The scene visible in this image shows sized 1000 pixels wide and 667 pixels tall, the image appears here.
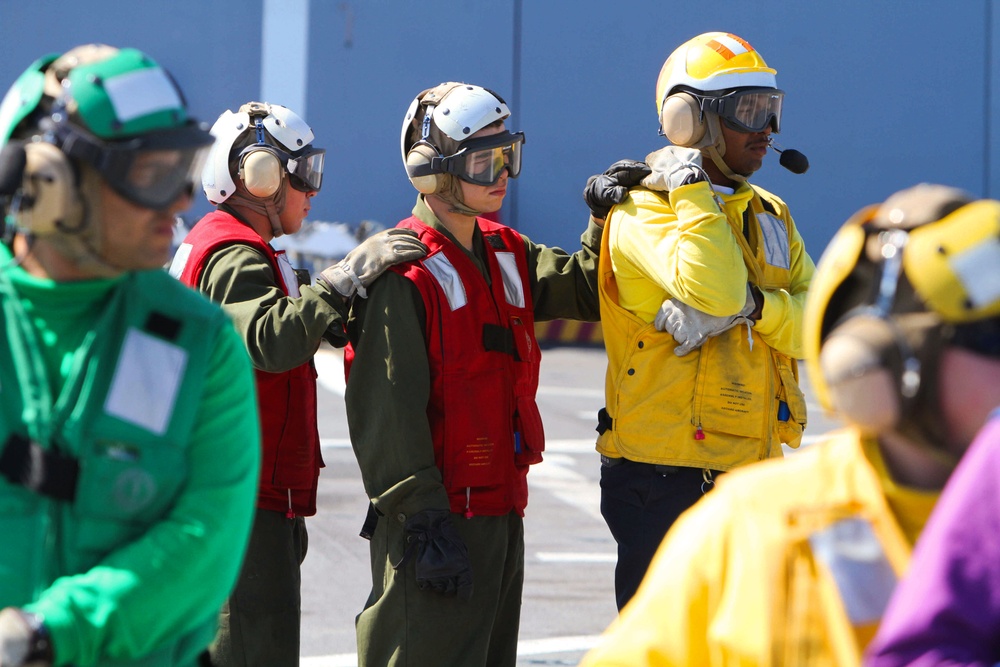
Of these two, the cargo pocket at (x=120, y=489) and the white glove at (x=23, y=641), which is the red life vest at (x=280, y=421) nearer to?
the cargo pocket at (x=120, y=489)

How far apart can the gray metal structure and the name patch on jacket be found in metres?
15.3

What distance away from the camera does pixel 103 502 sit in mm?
2359

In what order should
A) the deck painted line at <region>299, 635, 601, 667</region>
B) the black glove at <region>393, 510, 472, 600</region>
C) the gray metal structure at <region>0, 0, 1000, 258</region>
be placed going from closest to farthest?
the black glove at <region>393, 510, 472, 600</region>, the deck painted line at <region>299, 635, 601, 667</region>, the gray metal structure at <region>0, 0, 1000, 258</region>

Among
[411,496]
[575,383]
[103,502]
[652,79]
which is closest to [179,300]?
[103,502]

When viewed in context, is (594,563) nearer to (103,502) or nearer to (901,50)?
(103,502)

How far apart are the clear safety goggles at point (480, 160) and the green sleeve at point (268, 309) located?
0.59 metres

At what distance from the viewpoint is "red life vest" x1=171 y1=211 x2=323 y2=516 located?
4418 mm

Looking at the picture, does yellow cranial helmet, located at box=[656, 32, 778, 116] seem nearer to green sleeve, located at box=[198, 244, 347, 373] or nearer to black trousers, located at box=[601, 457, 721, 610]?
black trousers, located at box=[601, 457, 721, 610]

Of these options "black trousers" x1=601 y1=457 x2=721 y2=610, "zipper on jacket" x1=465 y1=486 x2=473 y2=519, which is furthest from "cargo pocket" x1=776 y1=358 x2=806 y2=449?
"zipper on jacket" x1=465 y1=486 x2=473 y2=519

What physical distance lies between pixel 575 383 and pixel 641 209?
9440mm

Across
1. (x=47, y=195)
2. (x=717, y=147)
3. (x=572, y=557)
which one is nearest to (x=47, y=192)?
(x=47, y=195)

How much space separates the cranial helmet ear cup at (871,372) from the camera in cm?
192

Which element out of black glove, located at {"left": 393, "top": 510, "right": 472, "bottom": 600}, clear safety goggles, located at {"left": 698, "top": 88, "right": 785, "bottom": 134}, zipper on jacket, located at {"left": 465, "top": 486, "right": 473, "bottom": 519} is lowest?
black glove, located at {"left": 393, "top": 510, "right": 472, "bottom": 600}

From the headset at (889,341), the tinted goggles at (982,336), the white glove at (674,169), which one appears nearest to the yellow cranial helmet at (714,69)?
the white glove at (674,169)
